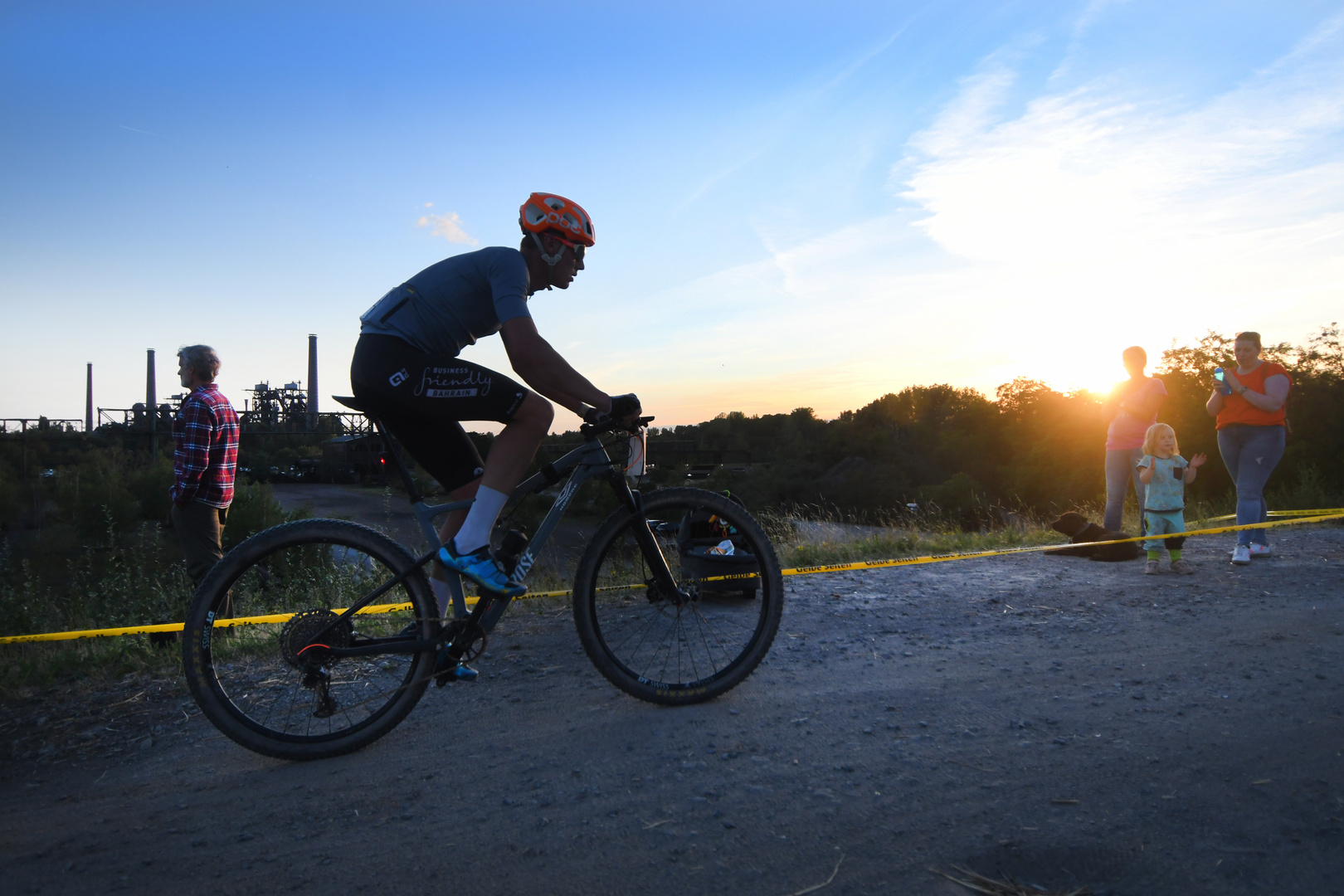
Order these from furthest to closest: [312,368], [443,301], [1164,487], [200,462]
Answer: [312,368], [1164,487], [200,462], [443,301]

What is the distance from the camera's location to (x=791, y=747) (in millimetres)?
2869

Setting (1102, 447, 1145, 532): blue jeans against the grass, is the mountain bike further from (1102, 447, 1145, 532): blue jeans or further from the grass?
(1102, 447, 1145, 532): blue jeans

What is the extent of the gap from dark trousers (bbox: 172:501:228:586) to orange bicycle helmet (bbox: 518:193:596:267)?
3690 mm

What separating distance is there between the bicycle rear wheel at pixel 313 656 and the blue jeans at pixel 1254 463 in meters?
7.48

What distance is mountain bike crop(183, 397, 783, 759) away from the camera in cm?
307

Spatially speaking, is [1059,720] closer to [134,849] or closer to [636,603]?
[636,603]

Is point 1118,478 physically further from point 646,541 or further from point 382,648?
point 382,648

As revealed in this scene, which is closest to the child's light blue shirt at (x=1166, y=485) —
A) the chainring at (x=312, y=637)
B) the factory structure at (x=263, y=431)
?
the chainring at (x=312, y=637)

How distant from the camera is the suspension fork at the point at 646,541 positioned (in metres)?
3.57

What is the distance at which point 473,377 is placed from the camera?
126 inches

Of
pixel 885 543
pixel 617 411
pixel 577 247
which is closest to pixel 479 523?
pixel 617 411

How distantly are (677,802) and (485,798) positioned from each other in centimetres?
65

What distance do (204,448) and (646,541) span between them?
12.5ft

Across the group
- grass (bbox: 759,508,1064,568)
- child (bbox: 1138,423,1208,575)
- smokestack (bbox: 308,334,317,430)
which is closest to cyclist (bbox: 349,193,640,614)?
grass (bbox: 759,508,1064,568)
